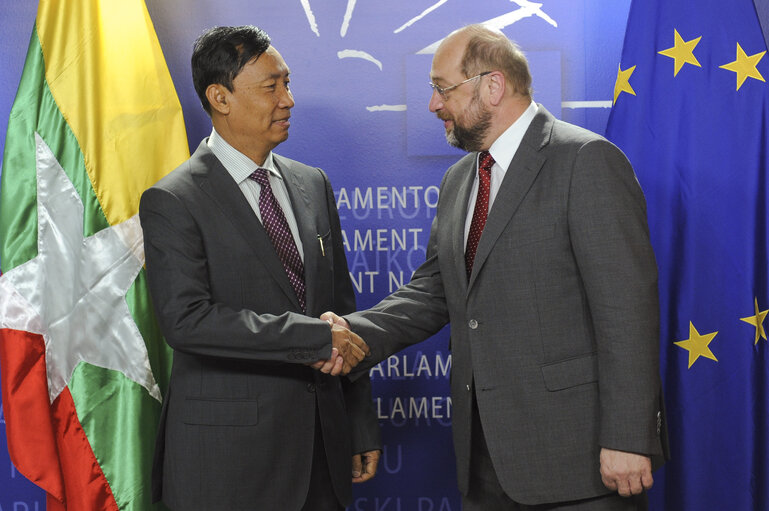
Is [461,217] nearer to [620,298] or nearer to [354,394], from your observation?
[620,298]

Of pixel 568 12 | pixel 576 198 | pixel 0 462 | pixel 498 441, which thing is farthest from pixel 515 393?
pixel 0 462

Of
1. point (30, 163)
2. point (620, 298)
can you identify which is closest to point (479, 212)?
point (620, 298)

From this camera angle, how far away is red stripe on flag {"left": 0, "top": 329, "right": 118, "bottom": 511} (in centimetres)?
287

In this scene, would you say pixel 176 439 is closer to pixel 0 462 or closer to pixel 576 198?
pixel 576 198

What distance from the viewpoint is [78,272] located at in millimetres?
2932

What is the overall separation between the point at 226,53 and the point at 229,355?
1.02 meters

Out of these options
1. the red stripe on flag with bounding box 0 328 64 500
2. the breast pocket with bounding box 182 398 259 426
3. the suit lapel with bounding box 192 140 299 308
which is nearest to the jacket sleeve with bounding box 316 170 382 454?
the suit lapel with bounding box 192 140 299 308

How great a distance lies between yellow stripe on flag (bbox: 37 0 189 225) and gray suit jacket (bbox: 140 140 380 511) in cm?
67

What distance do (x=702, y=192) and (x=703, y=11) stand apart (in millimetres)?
686

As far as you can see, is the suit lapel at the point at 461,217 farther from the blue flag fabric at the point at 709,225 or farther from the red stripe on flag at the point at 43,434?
the red stripe on flag at the point at 43,434

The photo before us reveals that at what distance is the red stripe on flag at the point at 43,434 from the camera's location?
2.87m

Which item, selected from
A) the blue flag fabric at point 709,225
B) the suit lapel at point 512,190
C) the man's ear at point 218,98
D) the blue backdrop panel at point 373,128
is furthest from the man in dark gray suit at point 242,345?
the blue flag fabric at point 709,225

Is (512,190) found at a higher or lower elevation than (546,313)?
higher

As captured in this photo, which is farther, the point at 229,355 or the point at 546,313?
the point at 229,355
